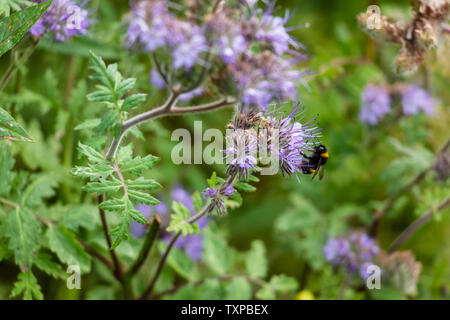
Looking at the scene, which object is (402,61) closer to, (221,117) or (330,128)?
(330,128)

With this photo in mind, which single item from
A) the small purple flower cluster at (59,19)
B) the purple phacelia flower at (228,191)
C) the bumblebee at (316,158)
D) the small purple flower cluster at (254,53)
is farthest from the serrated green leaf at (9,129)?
the bumblebee at (316,158)

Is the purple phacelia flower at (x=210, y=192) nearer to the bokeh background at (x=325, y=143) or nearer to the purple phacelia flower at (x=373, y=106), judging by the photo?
the bokeh background at (x=325, y=143)

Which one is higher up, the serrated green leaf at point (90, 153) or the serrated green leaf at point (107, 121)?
the serrated green leaf at point (107, 121)

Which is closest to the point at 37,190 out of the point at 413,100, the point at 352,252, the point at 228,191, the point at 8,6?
the point at 8,6

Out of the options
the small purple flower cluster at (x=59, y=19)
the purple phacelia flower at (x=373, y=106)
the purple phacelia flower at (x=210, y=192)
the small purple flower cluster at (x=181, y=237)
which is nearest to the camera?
the purple phacelia flower at (x=210, y=192)

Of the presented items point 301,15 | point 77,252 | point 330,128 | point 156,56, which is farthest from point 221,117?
point 77,252

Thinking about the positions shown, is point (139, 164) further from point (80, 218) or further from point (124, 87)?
point (80, 218)
